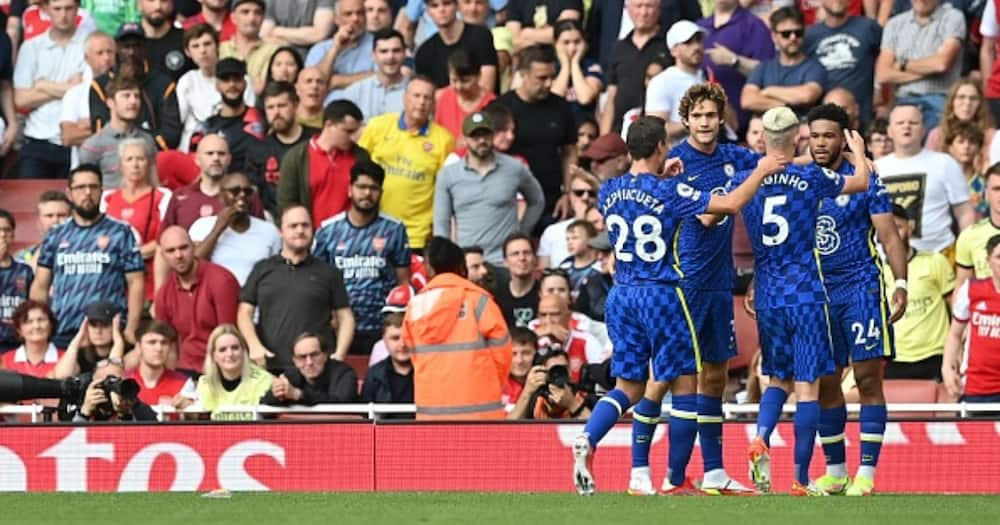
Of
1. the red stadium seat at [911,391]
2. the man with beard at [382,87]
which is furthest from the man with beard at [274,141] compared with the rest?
the red stadium seat at [911,391]

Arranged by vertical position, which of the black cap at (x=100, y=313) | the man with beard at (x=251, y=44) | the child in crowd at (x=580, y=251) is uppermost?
the man with beard at (x=251, y=44)

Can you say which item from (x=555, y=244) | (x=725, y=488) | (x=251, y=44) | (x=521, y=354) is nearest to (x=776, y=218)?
(x=725, y=488)

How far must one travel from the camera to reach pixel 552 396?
15.3m

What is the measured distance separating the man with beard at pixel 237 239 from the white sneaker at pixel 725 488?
20.2 feet

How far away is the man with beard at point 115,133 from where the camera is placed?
1955 cm

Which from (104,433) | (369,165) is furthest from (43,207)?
(104,433)

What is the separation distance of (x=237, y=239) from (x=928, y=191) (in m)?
5.46

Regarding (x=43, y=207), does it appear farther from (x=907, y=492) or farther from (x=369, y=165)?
(x=907, y=492)

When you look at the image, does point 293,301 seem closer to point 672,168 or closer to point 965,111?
point 672,168

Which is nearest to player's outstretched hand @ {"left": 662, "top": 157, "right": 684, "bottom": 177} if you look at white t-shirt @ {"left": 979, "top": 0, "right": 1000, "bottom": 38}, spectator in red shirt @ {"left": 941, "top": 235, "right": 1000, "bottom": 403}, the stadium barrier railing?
the stadium barrier railing

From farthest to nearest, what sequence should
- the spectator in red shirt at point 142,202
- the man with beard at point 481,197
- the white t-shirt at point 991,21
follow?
the white t-shirt at point 991,21, the spectator in red shirt at point 142,202, the man with beard at point 481,197

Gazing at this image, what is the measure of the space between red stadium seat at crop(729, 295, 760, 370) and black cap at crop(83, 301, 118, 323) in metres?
4.67

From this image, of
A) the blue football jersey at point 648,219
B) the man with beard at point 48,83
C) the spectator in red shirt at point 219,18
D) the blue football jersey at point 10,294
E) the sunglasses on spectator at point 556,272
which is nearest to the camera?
the blue football jersey at point 648,219

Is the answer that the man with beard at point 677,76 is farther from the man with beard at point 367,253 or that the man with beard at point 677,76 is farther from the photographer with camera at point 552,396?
the photographer with camera at point 552,396
